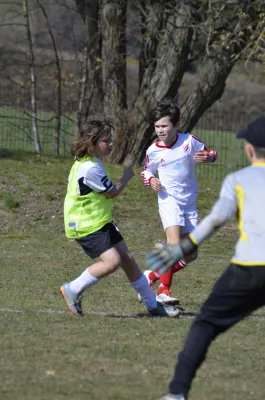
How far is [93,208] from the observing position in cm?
782

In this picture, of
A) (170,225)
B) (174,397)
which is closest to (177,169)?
(170,225)

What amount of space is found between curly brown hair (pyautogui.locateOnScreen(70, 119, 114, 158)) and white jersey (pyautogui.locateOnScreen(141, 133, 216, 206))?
1189 mm

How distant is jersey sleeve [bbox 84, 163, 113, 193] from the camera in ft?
25.4

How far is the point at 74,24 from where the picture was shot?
70.0 ft

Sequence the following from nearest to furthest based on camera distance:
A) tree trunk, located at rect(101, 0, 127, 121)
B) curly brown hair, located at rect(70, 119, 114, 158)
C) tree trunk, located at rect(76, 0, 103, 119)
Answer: curly brown hair, located at rect(70, 119, 114, 158), tree trunk, located at rect(101, 0, 127, 121), tree trunk, located at rect(76, 0, 103, 119)

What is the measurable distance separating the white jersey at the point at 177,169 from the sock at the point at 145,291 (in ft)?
3.87

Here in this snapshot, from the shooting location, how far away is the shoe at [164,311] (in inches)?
320

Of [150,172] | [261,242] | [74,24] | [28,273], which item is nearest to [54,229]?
[28,273]

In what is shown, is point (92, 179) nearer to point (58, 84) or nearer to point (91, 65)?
point (91, 65)

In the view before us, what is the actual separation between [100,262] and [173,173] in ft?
5.01

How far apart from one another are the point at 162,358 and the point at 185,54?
535 inches

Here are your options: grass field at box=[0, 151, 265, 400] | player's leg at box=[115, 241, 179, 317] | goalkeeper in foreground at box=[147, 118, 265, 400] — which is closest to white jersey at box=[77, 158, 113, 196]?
player's leg at box=[115, 241, 179, 317]

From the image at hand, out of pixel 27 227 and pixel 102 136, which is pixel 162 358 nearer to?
pixel 102 136

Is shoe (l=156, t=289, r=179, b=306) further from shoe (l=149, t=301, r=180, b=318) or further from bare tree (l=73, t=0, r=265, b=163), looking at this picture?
bare tree (l=73, t=0, r=265, b=163)
